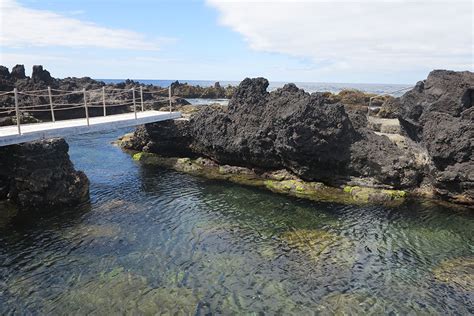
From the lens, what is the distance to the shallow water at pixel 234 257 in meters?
12.9

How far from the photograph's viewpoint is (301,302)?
1298cm

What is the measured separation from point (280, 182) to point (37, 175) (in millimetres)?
16111

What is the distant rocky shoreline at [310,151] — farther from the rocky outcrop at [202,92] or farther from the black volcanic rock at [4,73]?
the rocky outcrop at [202,92]

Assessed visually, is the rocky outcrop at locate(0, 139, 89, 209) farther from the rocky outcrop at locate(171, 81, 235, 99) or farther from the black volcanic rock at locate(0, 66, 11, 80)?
the rocky outcrop at locate(171, 81, 235, 99)

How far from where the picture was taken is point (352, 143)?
26.7m

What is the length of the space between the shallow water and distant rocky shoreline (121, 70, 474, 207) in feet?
8.26

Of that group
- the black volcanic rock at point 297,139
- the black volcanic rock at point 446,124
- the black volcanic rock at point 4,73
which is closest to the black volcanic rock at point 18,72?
the black volcanic rock at point 4,73

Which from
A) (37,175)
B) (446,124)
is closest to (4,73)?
(37,175)

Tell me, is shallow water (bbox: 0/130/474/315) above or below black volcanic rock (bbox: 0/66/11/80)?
below

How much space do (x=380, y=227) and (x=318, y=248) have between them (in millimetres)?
4641

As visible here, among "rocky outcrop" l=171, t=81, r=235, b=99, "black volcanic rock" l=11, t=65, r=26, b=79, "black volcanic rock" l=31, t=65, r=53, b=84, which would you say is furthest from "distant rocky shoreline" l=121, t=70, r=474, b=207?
"rocky outcrop" l=171, t=81, r=235, b=99

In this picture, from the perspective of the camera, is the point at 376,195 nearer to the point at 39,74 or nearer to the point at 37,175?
the point at 37,175

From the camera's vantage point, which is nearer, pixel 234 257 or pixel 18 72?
pixel 234 257

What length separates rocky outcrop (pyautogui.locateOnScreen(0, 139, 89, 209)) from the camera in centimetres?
2070
